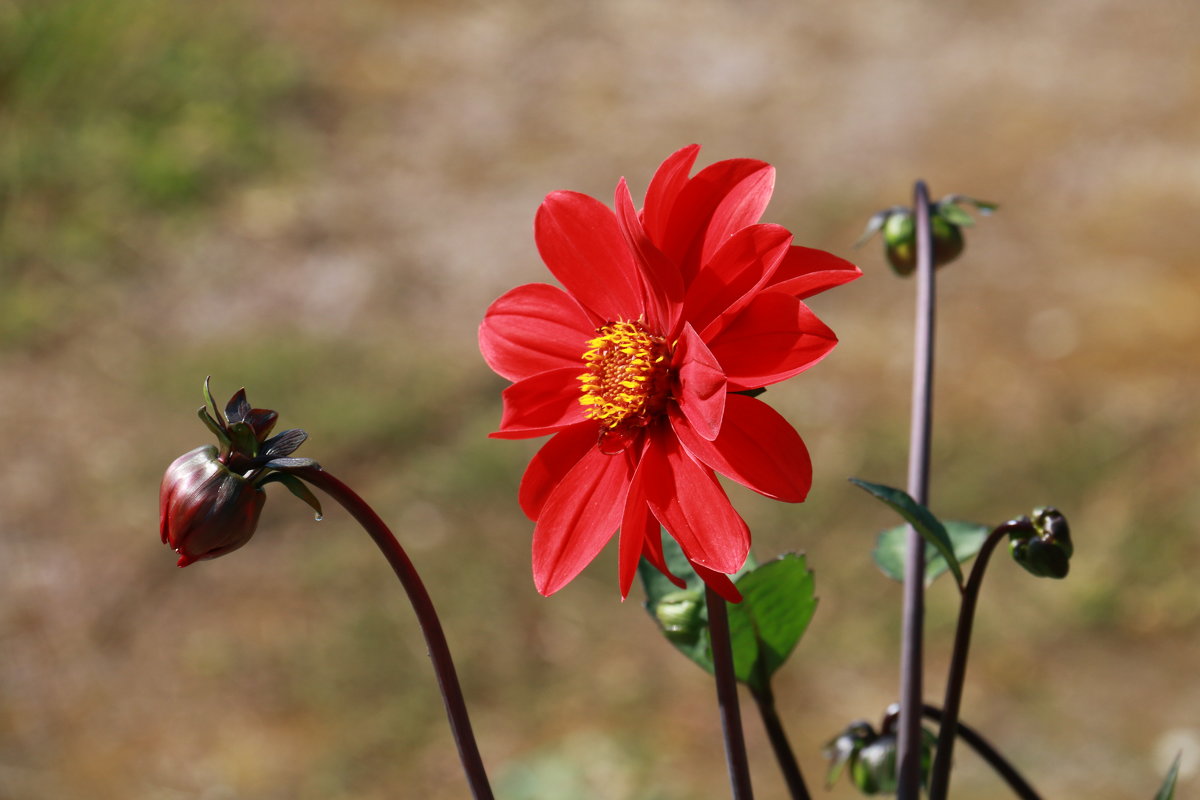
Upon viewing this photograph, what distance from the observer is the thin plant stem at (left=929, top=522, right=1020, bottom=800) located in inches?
17.3

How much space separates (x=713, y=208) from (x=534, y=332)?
8cm

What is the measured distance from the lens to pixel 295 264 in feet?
7.20

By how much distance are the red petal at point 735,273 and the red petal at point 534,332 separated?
0.05 m

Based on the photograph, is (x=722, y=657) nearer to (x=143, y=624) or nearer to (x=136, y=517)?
(x=143, y=624)

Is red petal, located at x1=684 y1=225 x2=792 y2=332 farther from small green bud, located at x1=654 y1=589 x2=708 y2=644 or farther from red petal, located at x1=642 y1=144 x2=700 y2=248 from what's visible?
small green bud, located at x1=654 y1=589 x2=708 y2=644

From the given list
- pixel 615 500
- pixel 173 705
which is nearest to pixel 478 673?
pixel 173 705

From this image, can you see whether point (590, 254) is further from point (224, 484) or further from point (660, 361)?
point (224, 484)

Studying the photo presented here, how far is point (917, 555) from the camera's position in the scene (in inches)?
20.4

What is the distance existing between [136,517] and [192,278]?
A: 566 millimetres

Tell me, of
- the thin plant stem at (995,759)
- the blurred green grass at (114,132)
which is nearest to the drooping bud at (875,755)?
the thin plant stem at (995,759)

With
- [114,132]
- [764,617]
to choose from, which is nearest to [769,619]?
[764,617]

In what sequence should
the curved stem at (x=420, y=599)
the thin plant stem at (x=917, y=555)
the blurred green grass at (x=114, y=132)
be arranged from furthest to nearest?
the blurred green grass at (x=114, y=132), the thin plant stem at (x=917, y=555), the curved stem at (x=420, y=599)

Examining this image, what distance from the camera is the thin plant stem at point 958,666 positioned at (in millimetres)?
441

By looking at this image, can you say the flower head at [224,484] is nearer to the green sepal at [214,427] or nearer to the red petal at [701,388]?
the green sepal at [214,427]
